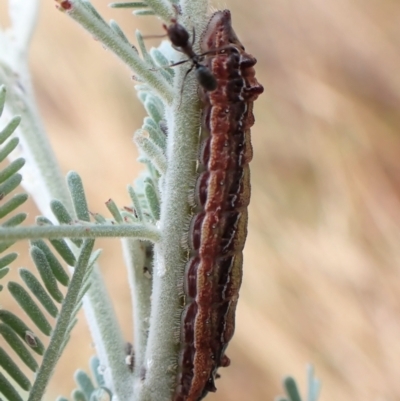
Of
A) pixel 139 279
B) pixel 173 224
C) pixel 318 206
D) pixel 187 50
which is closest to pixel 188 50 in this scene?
pixel 187 50

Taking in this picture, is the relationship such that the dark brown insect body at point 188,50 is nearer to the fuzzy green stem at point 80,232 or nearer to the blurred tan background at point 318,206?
the fuzzy green stem at point 80,232

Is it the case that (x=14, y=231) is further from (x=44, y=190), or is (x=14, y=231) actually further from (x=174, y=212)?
(x=44, y=190)

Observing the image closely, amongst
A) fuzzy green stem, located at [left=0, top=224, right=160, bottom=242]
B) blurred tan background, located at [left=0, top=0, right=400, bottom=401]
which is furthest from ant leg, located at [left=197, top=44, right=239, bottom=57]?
blurred tan background, located at [left=0, top=0, right=400, bottom=401]

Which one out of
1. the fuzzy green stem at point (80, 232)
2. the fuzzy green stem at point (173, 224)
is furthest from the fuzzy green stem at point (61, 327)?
the fuzzy green stem at point (173, 224)

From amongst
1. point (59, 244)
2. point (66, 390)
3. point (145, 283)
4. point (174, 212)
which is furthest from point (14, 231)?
point (66, 390)

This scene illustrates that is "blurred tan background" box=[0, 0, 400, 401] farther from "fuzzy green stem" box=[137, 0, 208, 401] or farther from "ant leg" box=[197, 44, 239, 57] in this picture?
"fuzzy green stem" box=[137, 0, 208, 401]

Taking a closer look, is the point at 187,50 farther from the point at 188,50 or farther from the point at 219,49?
the point at 219,49
